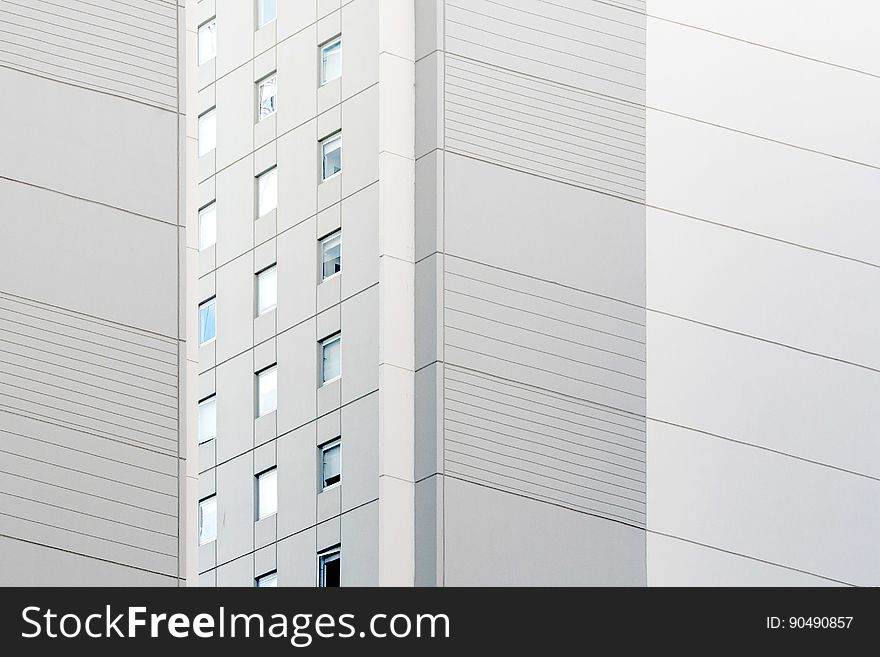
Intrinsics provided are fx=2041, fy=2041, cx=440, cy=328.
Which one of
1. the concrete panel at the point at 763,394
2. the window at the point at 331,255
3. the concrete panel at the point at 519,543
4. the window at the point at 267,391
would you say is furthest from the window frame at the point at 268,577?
the concrete panel at the point at 763,394

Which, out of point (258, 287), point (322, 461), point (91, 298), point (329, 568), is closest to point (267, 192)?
point (258, 287)

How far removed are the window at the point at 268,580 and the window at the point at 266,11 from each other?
36.8 ft

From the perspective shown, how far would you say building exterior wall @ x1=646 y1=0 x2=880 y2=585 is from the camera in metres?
35.0

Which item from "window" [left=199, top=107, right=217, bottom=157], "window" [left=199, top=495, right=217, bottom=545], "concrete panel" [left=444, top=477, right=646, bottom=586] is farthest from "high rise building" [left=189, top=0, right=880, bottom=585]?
"window" [left=199, top=107, right=217, bottom=157]

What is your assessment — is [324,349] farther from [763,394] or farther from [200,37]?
[200,37]

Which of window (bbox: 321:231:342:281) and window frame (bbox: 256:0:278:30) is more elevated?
window frame (bbox: 256:0:278:30)

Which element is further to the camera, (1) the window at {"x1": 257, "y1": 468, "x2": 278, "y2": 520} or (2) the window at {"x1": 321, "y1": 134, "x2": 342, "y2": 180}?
(1) the window at {"x1": 257, "y1": 468, "x2": 278, "y2": 520}

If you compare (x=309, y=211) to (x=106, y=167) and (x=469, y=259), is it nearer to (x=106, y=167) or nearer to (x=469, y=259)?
(x=469, y=259)

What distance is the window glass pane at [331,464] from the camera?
1455 inches

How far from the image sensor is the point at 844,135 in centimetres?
3797

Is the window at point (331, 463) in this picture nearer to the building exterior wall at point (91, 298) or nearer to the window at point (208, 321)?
the window at point (208, 321)

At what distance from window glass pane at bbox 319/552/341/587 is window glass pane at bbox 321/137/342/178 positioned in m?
7.26

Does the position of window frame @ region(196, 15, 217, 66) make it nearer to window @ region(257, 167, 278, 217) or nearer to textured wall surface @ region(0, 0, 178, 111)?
window @ region(257, 167, 278, 217)

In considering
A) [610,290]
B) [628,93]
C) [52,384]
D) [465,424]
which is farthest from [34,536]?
[628,93]
